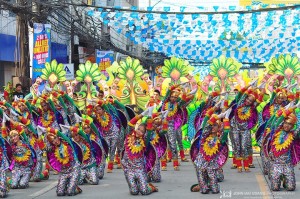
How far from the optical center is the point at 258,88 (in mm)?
13867

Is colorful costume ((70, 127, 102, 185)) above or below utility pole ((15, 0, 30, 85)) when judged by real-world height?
below

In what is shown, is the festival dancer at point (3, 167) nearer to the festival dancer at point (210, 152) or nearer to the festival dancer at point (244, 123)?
the festival dancer at point (210, 152)

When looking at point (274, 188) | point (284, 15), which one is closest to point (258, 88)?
point (274, 188)

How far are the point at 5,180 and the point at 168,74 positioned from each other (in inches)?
312

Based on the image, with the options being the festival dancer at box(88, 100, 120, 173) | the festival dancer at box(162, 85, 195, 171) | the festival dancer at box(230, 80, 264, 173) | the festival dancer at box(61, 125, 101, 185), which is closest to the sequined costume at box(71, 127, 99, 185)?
the festival dancer at box(61, 125, 101, 185)

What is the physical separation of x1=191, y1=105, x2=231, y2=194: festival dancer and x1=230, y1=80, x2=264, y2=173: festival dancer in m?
2.77

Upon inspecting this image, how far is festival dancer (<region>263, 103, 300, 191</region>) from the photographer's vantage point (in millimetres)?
10984

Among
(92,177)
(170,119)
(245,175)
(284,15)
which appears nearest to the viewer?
(92,177)

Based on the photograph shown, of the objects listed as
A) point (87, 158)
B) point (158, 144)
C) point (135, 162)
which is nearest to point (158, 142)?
point (158, 144)

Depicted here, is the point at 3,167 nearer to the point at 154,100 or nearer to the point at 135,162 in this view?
the point at 135,162

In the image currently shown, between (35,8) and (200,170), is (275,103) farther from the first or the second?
Result: (35,8)

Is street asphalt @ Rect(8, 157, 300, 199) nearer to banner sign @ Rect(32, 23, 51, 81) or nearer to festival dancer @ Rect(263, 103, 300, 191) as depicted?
festival dancer @ Rect(263, 103, 300, 191)

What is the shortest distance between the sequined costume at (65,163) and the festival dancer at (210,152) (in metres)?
1.81

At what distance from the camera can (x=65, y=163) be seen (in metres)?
11.0
